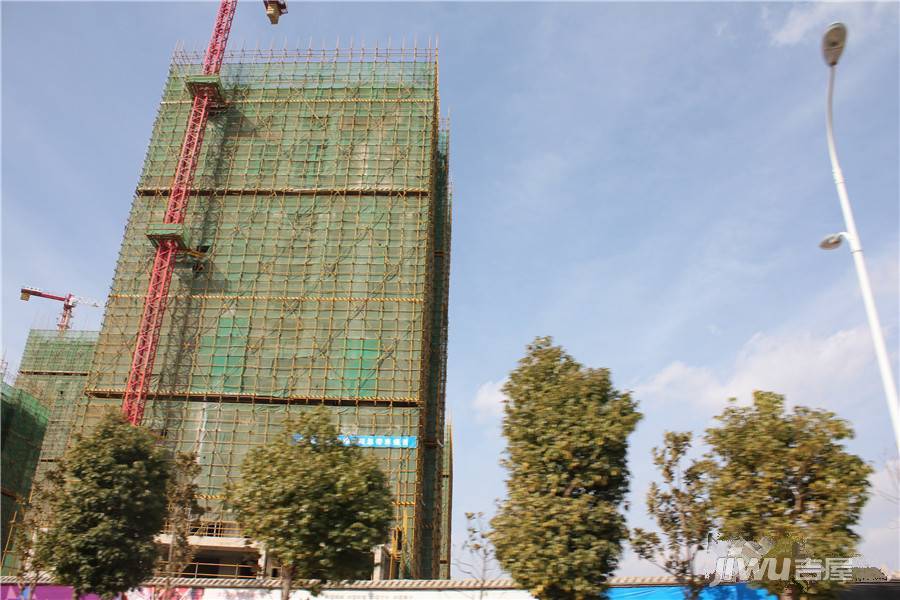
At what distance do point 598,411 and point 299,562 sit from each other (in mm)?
9611

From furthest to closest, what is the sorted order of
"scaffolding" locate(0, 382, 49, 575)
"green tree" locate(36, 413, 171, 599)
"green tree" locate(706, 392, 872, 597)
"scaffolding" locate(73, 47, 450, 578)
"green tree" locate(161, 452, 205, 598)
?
"scaffolding" locate(0, 382, 49, 575) → "scaffolding" locate(73, 47, 450, 578) → "green tree" locate(161, 452, 205, 598) → "green tree" locate(36, 413, 171, 599) → "green tree" locate(706, 392, 872, 597)

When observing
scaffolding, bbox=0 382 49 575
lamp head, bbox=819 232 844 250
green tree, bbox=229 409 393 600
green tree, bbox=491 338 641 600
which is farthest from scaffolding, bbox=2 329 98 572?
lamp head, bbox=819 232 844 250

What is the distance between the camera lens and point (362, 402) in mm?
41062

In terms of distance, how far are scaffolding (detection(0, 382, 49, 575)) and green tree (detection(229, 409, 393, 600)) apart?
49581 millimetres

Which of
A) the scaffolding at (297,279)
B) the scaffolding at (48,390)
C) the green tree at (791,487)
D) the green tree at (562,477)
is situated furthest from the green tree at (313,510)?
the scaffolding at (48,390)

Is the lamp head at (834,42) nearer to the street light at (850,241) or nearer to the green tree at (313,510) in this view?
the street light at (850,241)

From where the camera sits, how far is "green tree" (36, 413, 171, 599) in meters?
21.7

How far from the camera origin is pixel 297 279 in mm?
44125

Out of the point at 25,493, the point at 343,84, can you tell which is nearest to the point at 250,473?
the point at 343,84

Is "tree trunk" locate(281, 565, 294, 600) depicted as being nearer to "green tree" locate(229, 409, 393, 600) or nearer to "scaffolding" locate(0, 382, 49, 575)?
"green tree" locate(229, 409, 393, 600)

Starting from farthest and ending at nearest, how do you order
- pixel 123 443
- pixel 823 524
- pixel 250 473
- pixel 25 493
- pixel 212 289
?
pixel 25 493
pixel 212 289
pixel 123 443
pixel 250 473
pixel 823 524

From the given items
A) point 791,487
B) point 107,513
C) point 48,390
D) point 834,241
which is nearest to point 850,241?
point 834,241

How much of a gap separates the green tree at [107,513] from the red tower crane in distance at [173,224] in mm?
17668

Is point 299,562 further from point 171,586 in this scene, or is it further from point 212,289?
point 212,289
